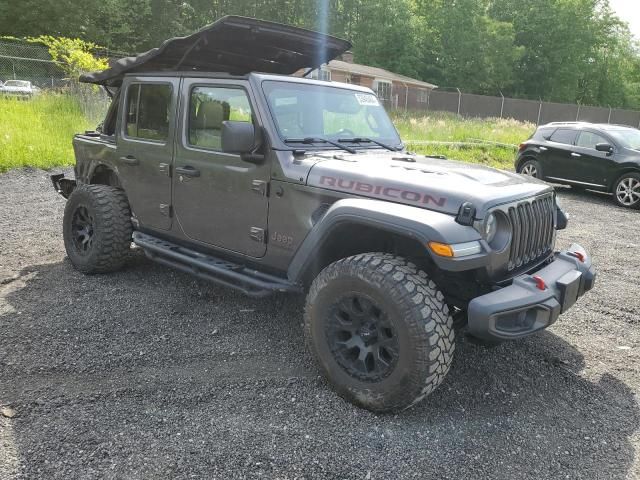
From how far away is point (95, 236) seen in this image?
187 inches

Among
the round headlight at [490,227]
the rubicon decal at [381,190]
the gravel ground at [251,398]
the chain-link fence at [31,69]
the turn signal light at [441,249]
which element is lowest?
the gravel ground at [251,398]

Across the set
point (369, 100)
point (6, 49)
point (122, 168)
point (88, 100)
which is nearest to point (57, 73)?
point (6, 49)

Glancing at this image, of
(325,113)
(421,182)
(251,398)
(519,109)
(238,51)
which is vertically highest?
(519,109)

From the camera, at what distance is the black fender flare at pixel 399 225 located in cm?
272

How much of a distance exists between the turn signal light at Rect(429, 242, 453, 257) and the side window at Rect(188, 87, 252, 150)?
1.73 metres

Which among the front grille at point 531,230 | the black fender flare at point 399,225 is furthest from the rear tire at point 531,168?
the black fender flare at point 399,225

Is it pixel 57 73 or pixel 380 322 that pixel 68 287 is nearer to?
pixel 380 322

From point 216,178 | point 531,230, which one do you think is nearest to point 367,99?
point 216,178

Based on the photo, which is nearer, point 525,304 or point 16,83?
point 525,304

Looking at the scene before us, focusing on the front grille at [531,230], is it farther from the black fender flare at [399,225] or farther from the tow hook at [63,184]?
the tow hook at [63,184]

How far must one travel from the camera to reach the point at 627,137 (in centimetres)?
1073

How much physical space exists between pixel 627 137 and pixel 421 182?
970 cm

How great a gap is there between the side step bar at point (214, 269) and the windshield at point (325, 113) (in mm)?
1008

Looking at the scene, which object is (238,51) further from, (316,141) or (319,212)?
(319,212)
